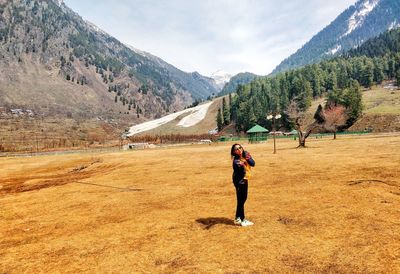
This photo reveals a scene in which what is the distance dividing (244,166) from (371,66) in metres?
193

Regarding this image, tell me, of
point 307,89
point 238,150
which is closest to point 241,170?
point 238,150

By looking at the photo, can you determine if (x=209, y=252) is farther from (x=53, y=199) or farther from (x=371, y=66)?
(x=371, y=66)

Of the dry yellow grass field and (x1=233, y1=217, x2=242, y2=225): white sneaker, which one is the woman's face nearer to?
(x1=233, y1=217, x2=242, y2=225): white sneaker

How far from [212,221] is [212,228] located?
1.00 m

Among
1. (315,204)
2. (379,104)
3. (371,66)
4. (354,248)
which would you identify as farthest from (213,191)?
(371,66)

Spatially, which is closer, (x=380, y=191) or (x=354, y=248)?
(x=354, y=248)

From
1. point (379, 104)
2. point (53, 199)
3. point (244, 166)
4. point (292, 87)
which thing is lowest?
A: point (53, 199)

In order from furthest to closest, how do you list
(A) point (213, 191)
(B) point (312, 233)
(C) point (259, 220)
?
(A) point (213, 191)
(C) point (259, 220)
(B) point (312, 233)

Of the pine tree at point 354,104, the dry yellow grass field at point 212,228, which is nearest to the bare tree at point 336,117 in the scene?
the pine tree at point 354,104

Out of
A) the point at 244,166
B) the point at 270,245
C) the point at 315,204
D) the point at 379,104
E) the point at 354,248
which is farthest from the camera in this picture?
the point at 379,104

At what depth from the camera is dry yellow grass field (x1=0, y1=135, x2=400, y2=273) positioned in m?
9.19

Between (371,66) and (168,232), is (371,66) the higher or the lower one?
the higher one

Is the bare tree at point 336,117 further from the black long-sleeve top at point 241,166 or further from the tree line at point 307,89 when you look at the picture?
the black long-sleeve top at point 241,166

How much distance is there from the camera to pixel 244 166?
12.1 metres
